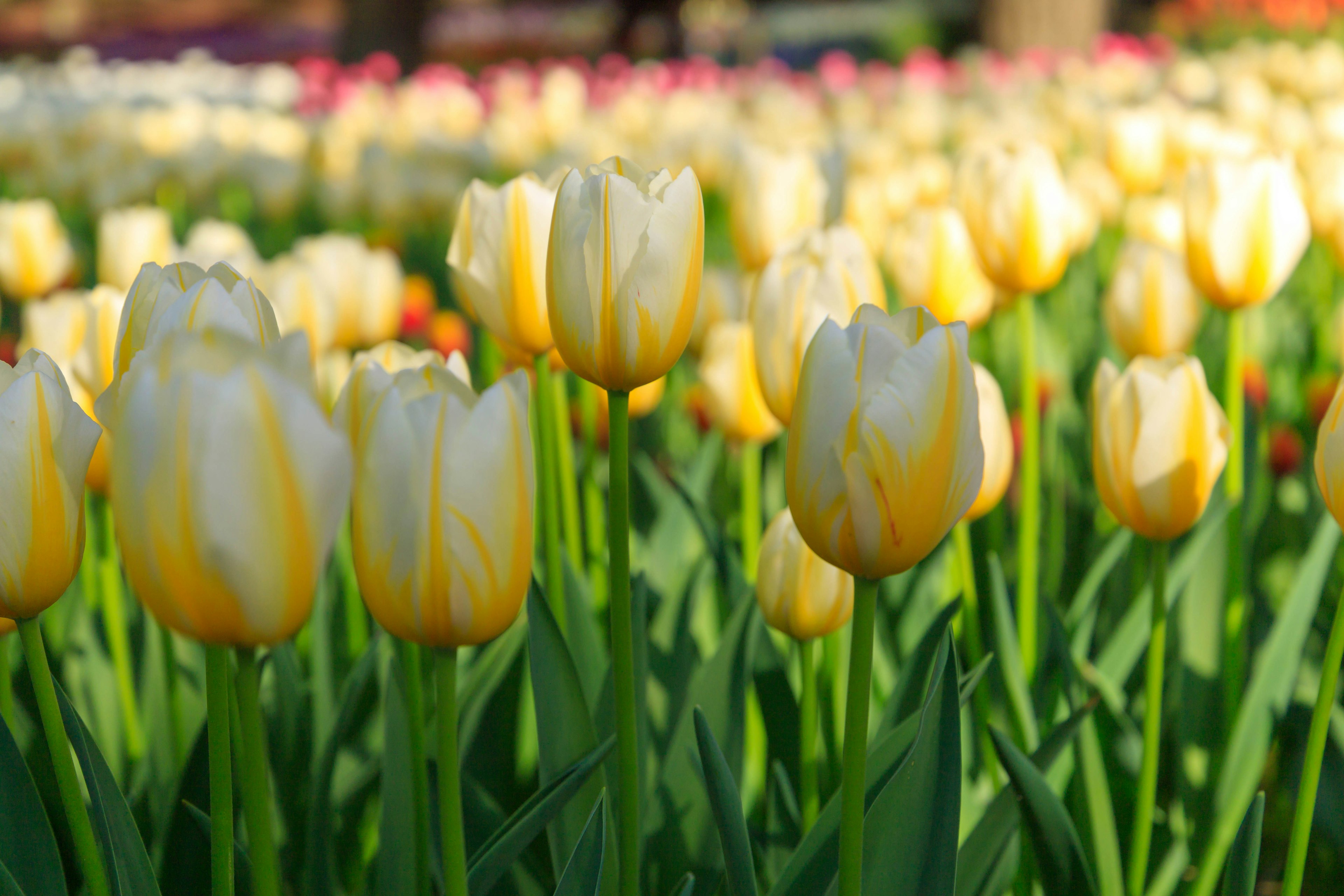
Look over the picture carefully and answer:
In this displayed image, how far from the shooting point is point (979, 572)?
1.61 m

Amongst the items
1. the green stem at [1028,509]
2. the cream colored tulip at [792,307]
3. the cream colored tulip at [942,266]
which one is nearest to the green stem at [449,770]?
the cream colored tulip at [792,307]

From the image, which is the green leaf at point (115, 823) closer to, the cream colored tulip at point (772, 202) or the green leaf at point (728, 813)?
the green leaf at point (728, 813)

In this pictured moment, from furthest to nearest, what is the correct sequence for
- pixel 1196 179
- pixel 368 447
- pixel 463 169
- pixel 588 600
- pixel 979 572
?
pixel 463 169 → pixel 979 572 → pixel 1196 179 → pixel 588 600 → pixel 368 447

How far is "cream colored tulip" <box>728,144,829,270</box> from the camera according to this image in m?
1.80

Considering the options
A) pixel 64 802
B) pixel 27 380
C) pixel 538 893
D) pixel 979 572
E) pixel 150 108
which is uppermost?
pixel 150 108

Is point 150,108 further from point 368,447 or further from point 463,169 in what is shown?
point 368,447

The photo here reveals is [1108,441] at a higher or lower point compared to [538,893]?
higher

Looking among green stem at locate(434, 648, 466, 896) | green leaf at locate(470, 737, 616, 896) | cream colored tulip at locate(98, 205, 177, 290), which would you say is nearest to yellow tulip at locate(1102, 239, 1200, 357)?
green leaf at locate(470, 737, 616, 896)

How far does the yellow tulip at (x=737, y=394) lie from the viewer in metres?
1.53

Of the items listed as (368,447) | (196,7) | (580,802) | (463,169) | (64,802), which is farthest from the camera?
(196,7)

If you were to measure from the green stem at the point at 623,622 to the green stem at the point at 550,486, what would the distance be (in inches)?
12.5

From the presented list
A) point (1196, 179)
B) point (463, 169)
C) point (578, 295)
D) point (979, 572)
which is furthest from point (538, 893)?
point (463, 169)

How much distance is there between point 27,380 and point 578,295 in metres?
0.35

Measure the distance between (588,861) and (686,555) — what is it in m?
0.85
